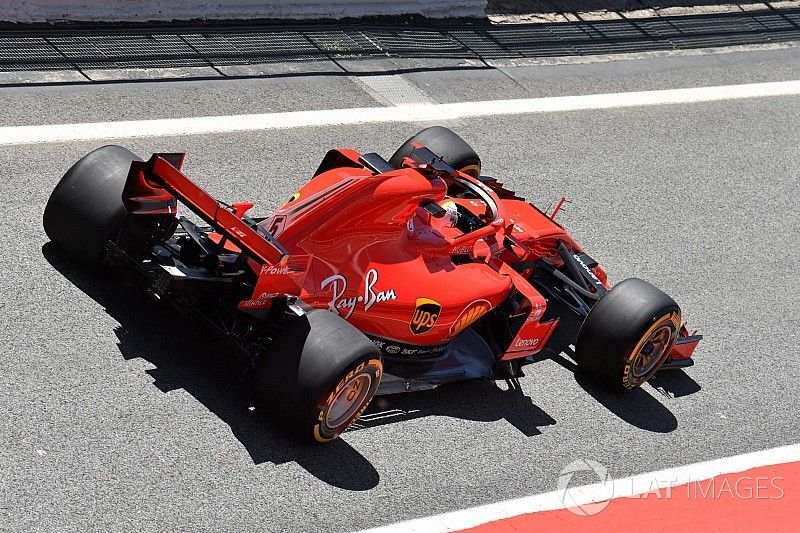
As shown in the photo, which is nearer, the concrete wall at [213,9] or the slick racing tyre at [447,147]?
the slick racing tyre at [447,147]

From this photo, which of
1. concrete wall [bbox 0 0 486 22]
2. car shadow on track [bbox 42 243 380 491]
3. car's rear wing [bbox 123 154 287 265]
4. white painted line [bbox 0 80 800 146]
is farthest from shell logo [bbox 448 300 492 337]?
concrete wall [bbox 0 0 486 22]

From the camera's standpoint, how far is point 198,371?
7652 mm

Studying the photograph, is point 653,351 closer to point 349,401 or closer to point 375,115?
point 349,401

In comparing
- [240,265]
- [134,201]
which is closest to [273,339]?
[240,265]

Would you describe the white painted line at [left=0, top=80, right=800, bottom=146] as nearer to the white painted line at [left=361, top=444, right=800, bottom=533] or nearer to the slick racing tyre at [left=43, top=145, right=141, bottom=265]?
the slick racing tyre at [left=43, top=145, right=141, bottom=265]

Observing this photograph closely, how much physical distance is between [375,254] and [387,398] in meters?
1.00

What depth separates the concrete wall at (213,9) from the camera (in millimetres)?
12055

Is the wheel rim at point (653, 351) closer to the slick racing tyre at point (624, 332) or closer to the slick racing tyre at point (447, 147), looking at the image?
the slick racing tyre at point (624, 332)

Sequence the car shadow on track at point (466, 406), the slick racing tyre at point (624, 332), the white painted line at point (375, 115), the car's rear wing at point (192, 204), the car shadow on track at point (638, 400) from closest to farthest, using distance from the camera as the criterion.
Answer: the car's rear wing at point (192, 204)
the car shadow on track at point (466, 406)
the slick racing tyre at point (624, 332)
the car shadow on track at point (638, 400)
the white painted line at point (375, 115)

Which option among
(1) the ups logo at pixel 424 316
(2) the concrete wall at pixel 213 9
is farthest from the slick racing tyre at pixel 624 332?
(2) the concrete wall at pixel 213 9

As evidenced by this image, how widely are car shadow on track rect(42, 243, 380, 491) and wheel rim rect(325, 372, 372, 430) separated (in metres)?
0.17

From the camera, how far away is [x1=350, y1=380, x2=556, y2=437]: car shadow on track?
7824mm

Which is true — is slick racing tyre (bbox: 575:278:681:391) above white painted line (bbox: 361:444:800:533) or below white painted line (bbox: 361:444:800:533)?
above

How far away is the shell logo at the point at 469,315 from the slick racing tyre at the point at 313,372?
1.03 m
